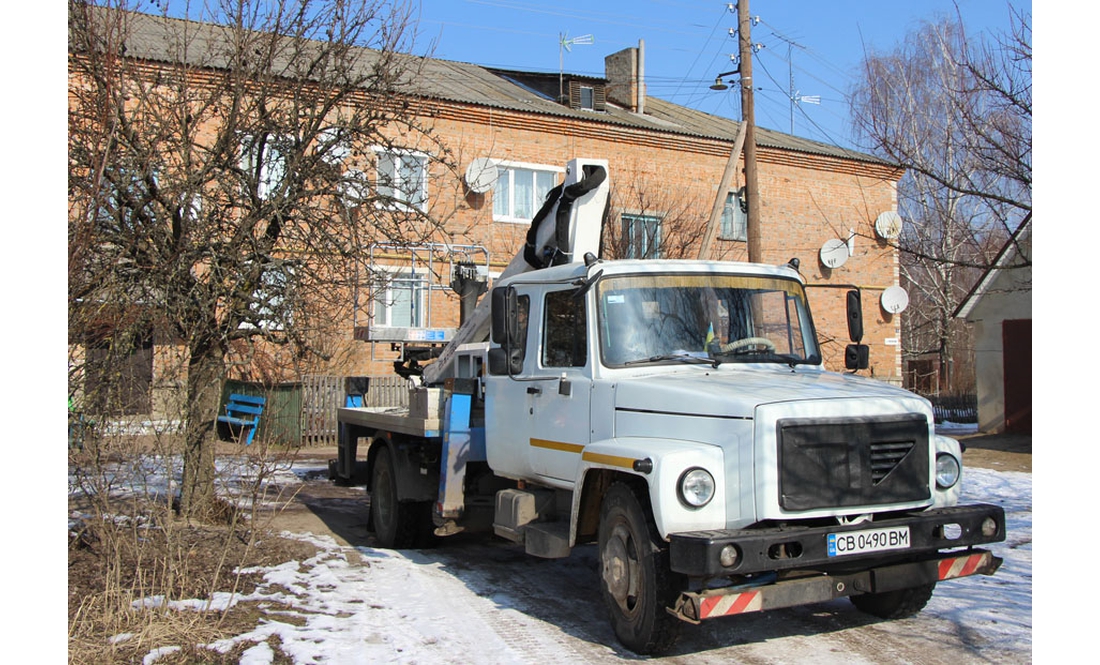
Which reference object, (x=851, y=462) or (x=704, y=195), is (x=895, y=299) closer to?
(x=704, y=195)

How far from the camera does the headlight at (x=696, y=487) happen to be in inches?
203

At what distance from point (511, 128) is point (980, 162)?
13.6 m

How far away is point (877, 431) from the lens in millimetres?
5309

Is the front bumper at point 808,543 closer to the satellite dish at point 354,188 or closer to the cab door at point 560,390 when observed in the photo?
the cab door at point 560,390

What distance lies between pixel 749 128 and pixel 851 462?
1062 centimetres

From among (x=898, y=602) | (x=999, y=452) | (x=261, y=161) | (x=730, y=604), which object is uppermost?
(x=261, y=161)

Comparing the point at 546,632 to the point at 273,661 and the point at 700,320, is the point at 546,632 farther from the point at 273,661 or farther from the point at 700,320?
the point at 700,320

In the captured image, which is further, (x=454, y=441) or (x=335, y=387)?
(x=335, y=387)

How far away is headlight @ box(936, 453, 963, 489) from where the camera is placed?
571 cm

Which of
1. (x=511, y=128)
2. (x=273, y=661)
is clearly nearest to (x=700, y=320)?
(x=273, y=661)

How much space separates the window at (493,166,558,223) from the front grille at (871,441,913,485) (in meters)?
17.2

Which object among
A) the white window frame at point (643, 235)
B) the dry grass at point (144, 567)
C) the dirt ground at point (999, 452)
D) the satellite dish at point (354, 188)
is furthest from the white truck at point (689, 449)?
the white window frame at point (643, 235)

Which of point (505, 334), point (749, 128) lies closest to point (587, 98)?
point (749, 128)

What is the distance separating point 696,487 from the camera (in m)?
5.20
